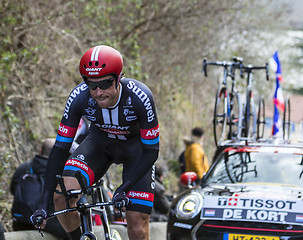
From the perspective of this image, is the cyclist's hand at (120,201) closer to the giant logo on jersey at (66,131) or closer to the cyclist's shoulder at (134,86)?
the giant logo on jersey at (66,131)

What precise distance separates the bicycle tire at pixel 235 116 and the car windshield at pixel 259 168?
198 cm

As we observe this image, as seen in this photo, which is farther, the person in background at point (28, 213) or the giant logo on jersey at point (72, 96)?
the person in background at point (28, 213)

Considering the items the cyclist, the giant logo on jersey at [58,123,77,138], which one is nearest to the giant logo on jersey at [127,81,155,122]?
the cyclist

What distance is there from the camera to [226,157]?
7574mm

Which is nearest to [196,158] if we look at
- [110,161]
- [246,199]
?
[246,199]

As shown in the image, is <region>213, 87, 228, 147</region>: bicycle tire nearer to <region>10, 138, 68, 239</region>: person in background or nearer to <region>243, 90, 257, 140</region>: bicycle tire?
<region>243, 90, 257, 140</region>: bicycle tire

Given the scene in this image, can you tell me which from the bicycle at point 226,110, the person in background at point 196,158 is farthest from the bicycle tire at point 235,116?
the person in background at point 196,158

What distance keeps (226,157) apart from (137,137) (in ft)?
9.16

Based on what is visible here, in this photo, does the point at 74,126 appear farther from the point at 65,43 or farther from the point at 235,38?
the point at 235,38

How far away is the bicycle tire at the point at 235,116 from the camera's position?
9.55 metres

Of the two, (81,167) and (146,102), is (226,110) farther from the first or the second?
(81,167)

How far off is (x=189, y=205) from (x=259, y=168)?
1.21 metres

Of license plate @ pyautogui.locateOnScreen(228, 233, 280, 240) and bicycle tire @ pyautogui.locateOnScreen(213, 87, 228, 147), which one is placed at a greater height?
bicycle tire @ pyautogui.locateOnScreen(213, 87, 228, 147)

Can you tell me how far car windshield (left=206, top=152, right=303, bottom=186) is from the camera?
7.01 metres
